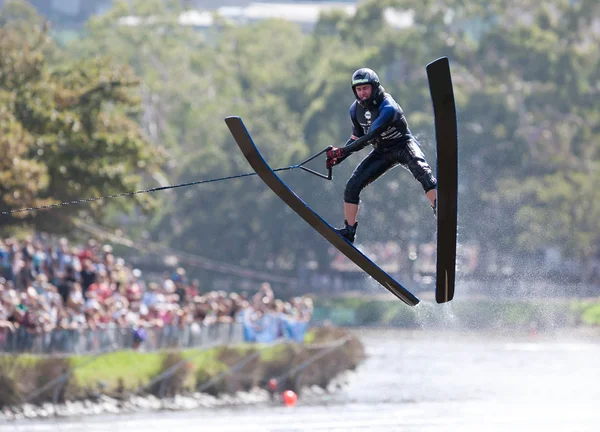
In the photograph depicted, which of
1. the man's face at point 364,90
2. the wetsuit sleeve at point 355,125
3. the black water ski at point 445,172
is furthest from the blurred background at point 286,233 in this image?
the man's face at point 364,90

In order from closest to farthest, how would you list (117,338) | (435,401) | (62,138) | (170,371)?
(117,338), (170,371), (62,138), (435,401)

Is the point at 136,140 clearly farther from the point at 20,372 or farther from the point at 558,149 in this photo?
the point at 558,149

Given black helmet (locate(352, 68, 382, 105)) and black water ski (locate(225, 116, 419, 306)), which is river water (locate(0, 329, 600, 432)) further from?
black helmet (locate(352, 68, 382, 105))

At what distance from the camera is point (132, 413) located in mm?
22156

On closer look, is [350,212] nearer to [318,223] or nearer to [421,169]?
[318,223]

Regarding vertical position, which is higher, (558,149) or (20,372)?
(558,149)

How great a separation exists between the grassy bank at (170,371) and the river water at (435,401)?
0.52 meters

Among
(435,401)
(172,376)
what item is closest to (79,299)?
(172,376)

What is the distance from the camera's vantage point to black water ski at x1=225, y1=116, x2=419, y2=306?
12.6m

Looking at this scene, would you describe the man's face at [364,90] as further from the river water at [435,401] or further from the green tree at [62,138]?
the green tree at [62,138]

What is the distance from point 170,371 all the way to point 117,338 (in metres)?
2.02

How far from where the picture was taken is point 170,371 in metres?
23.0

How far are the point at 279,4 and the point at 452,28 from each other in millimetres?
80450

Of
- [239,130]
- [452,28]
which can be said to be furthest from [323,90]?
[239,130]
